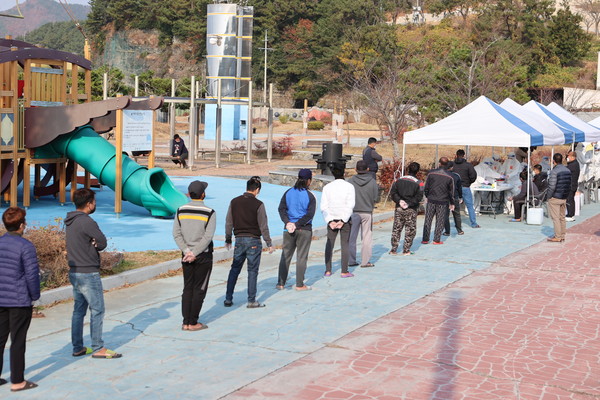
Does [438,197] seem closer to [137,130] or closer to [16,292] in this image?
[137,130]

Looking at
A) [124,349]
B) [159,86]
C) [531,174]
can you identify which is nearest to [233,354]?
[124,349]

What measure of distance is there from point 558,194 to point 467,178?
104 inches

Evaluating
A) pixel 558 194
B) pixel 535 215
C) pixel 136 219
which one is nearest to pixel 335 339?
pixel 558 194

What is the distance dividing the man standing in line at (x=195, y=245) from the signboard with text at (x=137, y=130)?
30.5 ft

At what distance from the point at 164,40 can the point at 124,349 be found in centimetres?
10127

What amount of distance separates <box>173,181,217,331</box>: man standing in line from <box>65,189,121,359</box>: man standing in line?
1171 millimetres

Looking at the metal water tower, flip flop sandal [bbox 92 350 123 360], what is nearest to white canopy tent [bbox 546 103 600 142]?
the metal water tower

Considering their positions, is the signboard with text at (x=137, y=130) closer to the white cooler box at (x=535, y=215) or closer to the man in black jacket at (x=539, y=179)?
the white cooler box at (x=535, y=215)

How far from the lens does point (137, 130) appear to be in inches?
691

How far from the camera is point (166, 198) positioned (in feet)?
58.1

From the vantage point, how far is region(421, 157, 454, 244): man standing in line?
15.0 metres

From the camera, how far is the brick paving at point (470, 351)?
264 inches

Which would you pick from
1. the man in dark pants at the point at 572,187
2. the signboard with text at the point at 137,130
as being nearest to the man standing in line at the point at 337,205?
the signboard with text at the point at 137,130

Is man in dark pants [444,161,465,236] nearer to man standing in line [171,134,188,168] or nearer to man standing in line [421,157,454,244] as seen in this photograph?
man standing in line [421,157,454,244]
